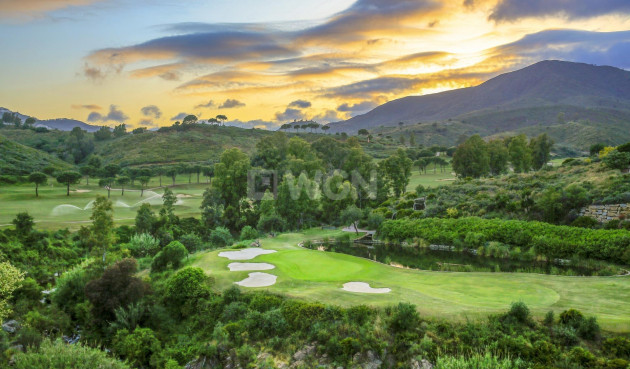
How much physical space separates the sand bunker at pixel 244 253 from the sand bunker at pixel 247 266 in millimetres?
1812

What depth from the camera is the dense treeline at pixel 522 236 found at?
84.2 feet

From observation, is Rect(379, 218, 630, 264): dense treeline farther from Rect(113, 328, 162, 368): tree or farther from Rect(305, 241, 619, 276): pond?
Rect(113, 328, 162, 368): tree

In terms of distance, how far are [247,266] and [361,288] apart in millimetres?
8580

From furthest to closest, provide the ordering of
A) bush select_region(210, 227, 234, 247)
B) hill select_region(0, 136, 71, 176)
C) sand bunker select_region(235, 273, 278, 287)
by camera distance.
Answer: hill select_region(0, 136, 71, 176) < bush select_region(210, 227, 234, 247) < sand bunker select_region(235, 273, 278, 287)

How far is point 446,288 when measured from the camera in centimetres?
1973

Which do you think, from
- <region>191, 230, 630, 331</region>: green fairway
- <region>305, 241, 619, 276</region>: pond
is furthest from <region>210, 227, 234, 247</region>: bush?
<region>191, 230, 630, 331</region>: green fairway

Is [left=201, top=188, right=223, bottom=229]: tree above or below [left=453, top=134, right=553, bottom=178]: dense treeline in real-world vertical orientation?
below

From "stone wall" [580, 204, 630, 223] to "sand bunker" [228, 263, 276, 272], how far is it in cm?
2758

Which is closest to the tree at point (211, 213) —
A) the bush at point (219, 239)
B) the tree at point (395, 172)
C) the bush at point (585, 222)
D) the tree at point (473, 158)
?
the bush at point (219, 239)

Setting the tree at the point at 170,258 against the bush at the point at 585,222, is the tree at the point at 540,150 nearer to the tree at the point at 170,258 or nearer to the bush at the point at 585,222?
the bush at the point at 585,222

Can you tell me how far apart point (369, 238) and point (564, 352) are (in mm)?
28155

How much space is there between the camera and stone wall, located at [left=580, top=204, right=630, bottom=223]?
98.7 ft

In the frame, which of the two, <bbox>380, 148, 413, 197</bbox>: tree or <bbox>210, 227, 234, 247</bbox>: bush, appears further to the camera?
<bbox>380, 148, 413, 197</bbox>: tree

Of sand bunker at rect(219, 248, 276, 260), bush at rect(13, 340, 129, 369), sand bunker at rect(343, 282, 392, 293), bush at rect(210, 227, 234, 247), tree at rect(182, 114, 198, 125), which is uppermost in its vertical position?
tree at rect(182, 114, 198, 125)
